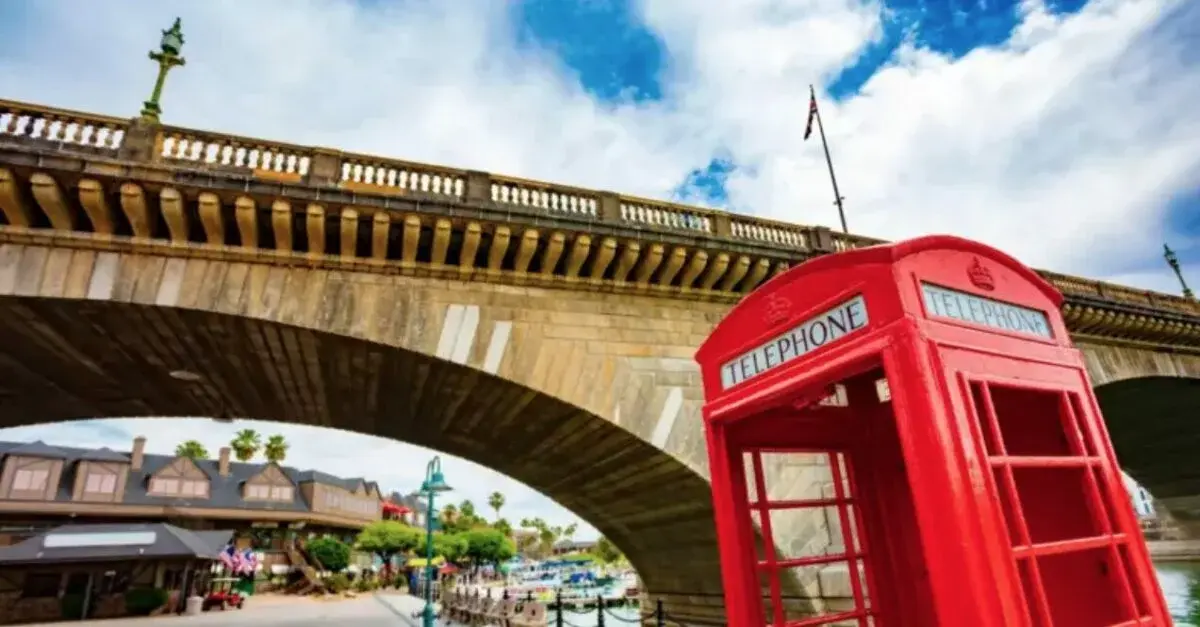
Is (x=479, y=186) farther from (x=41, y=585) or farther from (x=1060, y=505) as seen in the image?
(x=41, y=585)

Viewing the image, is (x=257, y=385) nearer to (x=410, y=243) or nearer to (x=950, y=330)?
(x=410, y=243)

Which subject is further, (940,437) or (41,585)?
(41,585)

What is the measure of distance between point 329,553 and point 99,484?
12628 mm

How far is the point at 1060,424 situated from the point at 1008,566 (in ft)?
3.98

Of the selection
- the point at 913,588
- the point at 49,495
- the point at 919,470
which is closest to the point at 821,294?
the point at 919,470

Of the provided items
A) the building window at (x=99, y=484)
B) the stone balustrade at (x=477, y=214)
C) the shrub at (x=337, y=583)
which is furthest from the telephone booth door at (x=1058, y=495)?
the building window at (x=99, y=484)

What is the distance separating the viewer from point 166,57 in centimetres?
968

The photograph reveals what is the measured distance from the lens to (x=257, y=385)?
33.5 ft

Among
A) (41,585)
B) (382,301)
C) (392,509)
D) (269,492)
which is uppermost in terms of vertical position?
(269,492)

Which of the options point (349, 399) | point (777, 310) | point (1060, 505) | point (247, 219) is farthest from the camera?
point (349, 399)

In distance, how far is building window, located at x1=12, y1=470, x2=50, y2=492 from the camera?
29406 mm

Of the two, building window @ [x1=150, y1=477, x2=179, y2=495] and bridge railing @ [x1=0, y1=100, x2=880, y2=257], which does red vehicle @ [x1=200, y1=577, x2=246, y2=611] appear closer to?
building window @ [x1=150, y1=477, x2=179, y2=495]

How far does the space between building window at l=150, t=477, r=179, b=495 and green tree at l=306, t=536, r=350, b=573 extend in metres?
8.52

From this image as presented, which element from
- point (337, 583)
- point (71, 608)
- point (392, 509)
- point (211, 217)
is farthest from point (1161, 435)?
point (392, 509)
